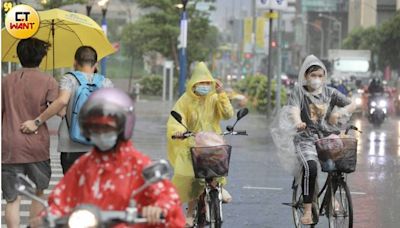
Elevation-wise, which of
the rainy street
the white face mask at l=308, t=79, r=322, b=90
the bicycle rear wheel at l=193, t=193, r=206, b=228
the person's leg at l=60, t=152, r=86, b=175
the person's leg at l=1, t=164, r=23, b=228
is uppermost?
the white face mask at l=308, t=79, r=322, b=90

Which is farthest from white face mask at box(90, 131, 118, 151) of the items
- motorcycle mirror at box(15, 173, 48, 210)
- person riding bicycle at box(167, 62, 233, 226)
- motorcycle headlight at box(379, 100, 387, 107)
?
motorcycle headlight at box(379, 100, 387, 107)

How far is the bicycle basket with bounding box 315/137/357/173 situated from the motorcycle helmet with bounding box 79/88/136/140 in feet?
13.7

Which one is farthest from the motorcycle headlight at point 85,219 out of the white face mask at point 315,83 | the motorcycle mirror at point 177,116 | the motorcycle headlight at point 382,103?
the motorcycle headlight at point 382,103

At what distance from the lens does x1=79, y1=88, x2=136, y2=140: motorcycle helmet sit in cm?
400

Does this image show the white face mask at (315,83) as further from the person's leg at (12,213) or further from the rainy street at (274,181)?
the person's leg at (12,213)

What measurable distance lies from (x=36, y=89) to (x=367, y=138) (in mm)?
16312

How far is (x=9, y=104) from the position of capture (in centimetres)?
727

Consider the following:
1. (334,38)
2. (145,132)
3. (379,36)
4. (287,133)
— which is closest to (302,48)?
(334,38)

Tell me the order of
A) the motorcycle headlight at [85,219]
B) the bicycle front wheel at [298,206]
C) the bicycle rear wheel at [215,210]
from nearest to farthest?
the motorcycle headlight at [85,219] → the bicycle rear wheel at [215,210] → the bicycle front wheel at [298,206]

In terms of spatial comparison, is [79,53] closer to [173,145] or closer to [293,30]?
[173,145]

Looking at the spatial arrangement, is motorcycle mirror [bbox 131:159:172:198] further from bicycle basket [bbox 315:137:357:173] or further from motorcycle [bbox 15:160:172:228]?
bicycle basket [bbox 315:137:357:173]

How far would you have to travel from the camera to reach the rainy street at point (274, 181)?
1007 cm

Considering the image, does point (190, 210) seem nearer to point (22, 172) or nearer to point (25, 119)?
point (22, 172)

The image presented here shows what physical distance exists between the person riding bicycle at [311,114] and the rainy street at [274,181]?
150cm
